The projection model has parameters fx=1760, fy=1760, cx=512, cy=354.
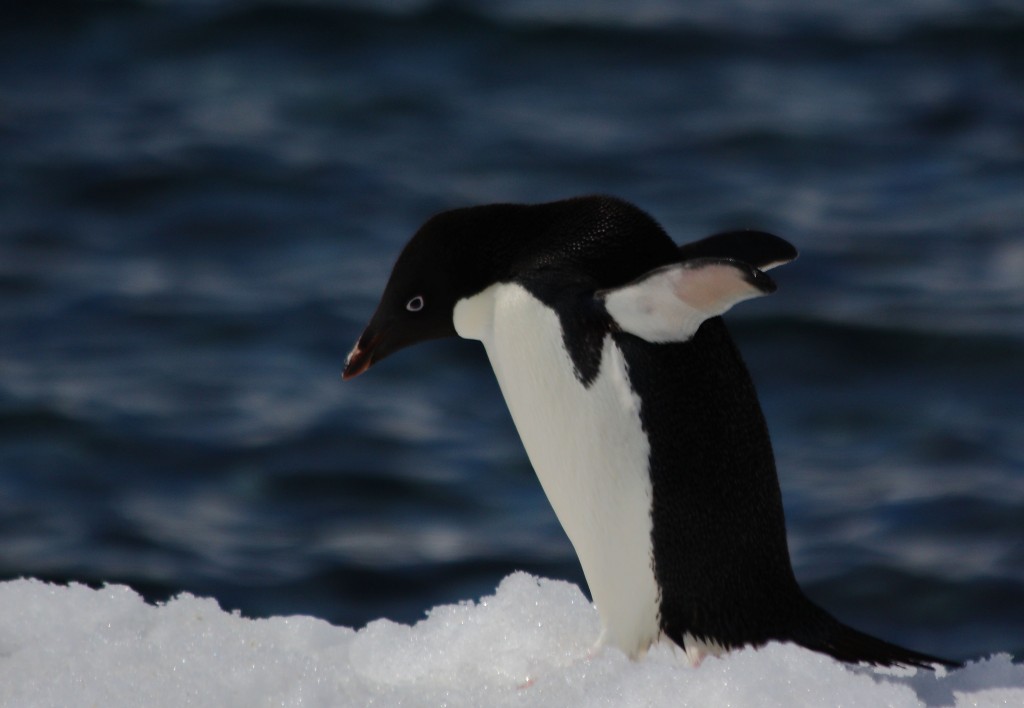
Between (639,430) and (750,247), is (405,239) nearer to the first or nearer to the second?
(750,247)

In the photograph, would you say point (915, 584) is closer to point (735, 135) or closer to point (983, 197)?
point (983, 197)

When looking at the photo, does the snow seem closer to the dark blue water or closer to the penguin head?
the penguin head

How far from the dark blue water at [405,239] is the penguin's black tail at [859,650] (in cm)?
212

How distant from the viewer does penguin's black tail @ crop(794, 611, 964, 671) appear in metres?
3.07


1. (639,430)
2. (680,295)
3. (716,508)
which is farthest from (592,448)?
(680,295)

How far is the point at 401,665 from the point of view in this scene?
10.8ft

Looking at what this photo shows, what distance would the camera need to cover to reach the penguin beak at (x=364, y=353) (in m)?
3.48

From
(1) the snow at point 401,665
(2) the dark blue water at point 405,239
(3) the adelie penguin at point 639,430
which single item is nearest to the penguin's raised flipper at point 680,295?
(3) the adelie penguin at point 639,430

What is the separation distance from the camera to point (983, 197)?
→ 8.25 m

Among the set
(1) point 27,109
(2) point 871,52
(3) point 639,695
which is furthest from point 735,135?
(3) point 639,695

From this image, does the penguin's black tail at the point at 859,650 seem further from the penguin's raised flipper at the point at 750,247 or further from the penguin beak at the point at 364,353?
the penguin beak at the point at 364,353

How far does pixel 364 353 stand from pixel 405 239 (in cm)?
436

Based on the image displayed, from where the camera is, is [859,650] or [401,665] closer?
[859,650]

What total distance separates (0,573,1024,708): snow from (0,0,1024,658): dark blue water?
207 cm
